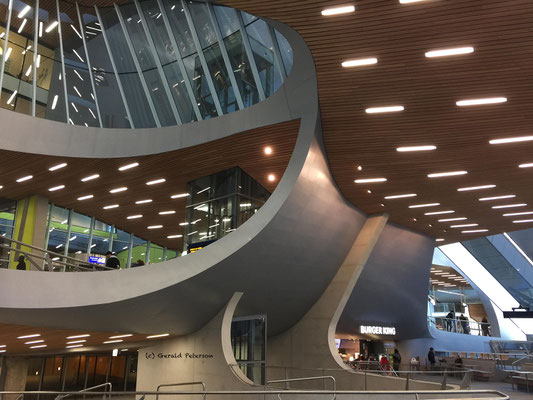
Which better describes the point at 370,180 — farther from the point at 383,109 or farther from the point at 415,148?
the point at 383,109

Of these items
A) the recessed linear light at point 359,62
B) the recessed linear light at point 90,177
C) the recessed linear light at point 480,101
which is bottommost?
the recessed linear light at point 480,101

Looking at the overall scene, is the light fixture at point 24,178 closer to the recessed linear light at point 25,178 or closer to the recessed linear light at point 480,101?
the recessed linear light at point 25,178

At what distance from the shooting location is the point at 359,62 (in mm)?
10250

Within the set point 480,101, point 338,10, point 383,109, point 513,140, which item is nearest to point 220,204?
point 383,109

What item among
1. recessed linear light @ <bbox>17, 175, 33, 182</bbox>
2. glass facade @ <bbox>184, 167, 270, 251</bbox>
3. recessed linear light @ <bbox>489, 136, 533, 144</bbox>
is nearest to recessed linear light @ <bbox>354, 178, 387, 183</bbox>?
glass facade @ <bbox>184, 167, 270, 251</bbox>

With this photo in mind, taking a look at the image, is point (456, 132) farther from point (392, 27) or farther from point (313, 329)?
point (313, 329)

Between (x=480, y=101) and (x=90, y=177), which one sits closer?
(x=480, y=101)

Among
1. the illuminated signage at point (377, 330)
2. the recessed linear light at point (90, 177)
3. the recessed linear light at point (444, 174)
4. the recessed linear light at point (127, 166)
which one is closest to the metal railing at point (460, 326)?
the illuminated signage at point (377, 330)

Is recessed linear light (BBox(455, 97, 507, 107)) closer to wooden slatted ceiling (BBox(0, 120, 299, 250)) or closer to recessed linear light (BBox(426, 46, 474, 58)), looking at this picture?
recessed linear light (BBox(426, 46, 474, 58))

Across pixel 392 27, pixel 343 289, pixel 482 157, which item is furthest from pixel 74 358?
pixel 392 27

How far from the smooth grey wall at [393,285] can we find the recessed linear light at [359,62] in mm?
12222

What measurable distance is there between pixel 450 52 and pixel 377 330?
18.4 m

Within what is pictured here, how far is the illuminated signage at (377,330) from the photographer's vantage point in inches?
960

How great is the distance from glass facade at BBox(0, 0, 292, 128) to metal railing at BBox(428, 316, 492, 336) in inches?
925
